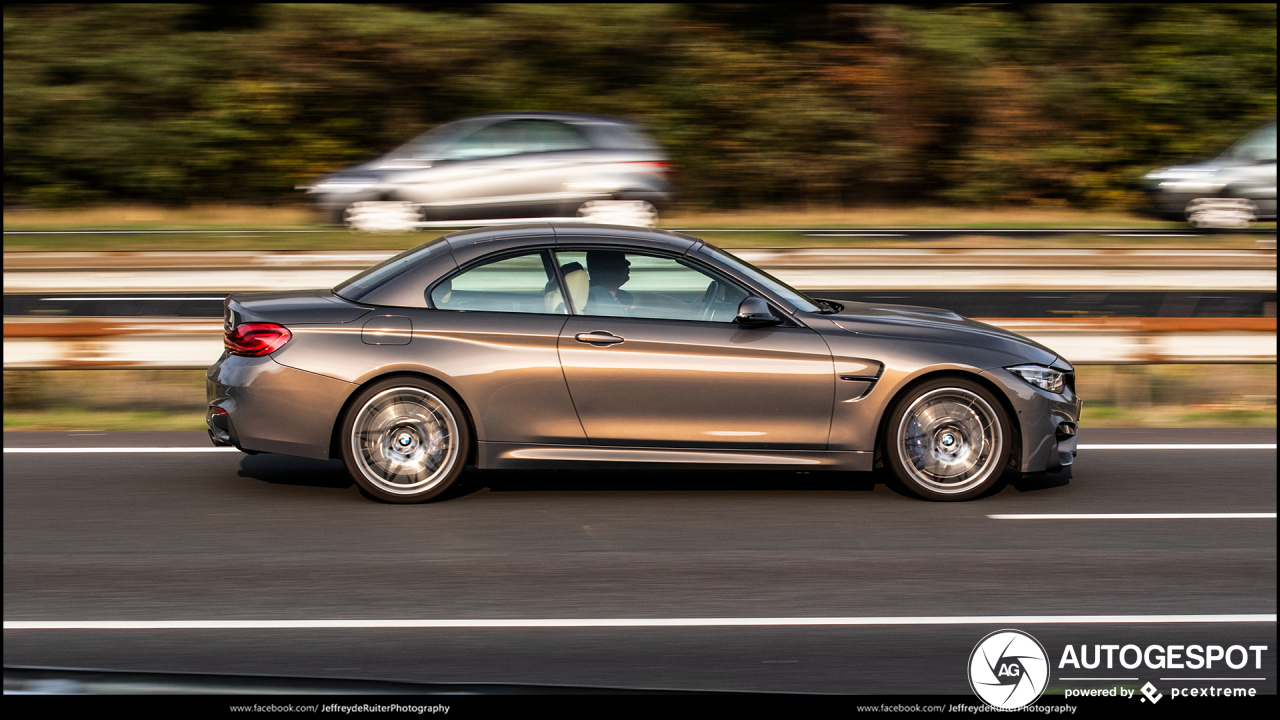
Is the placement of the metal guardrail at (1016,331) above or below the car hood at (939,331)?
above

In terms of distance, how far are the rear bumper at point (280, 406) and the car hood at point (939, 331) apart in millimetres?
2626

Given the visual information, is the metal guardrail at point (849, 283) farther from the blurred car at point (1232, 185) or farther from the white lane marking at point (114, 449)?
the blurred car at point (1232, 185)

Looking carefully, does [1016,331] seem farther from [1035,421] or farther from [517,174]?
[517,174]

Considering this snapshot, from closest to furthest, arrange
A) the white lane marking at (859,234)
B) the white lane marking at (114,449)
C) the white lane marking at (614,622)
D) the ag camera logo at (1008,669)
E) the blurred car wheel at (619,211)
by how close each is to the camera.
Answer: the ag camera logo at (1008,669) < the white lane marking at (614,622) < the white lane marking at (114,449) < the blurred car wheel at (619,211) < the white lane marking at (859,234)

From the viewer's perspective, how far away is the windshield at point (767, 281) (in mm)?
7031

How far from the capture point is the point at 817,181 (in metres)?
24.6

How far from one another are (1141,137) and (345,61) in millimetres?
15100

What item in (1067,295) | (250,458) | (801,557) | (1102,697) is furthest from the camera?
(1067,295)

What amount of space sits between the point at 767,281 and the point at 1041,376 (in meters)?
1.51

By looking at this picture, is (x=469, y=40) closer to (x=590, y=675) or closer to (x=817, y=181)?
(x=817, y=181)

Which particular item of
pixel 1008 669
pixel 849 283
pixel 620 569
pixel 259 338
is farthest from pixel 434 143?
pixel 1008 669

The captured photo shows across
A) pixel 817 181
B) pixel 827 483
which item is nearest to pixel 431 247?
pixel 827 483

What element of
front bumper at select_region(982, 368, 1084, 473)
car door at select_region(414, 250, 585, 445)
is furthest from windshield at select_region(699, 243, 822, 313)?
front bumper at select_region(982, 368, 1084, 473)

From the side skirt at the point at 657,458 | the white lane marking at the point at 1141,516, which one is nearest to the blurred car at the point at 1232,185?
the white lane marking at the point at 1141,516
